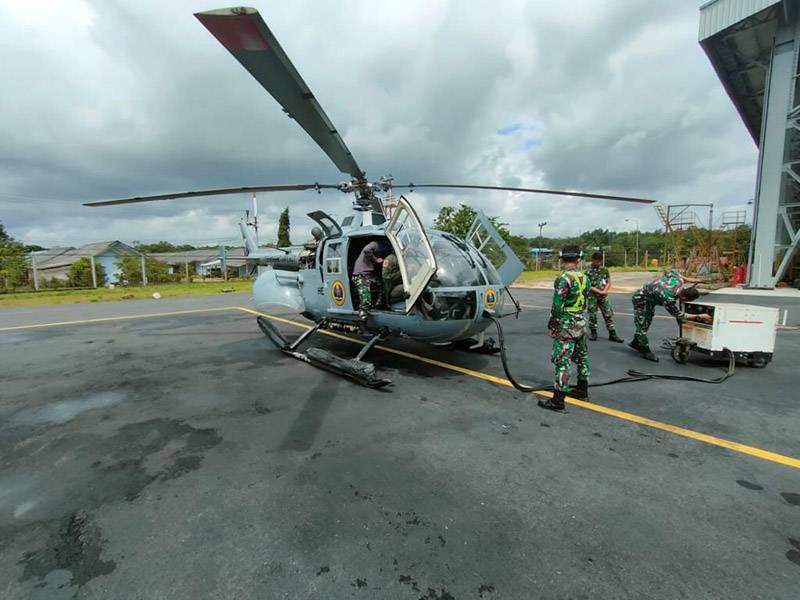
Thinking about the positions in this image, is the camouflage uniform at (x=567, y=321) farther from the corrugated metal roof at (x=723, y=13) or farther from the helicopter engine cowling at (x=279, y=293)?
the corrugated metal roof at (x=723, y=13)

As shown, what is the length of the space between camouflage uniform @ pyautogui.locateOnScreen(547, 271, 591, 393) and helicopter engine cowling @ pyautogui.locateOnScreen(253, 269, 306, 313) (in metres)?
4.80

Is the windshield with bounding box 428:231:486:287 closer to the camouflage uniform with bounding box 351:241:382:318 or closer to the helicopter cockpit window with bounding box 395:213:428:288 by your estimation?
the helicopter cockpit window with bounding box 395:213:428:288

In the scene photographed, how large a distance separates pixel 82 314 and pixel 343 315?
12218 mm

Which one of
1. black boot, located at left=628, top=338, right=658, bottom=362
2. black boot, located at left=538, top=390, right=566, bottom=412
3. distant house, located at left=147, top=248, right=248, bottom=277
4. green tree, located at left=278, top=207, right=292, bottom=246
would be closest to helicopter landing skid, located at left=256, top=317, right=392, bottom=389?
black boot, located at left=538, top=390, right=566, bottom=412

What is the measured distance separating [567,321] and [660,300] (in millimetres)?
3230

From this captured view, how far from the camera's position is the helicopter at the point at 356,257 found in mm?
3213

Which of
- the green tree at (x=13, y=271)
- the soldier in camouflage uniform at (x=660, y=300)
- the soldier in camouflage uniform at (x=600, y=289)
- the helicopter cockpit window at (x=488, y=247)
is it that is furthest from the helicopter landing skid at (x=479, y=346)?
the green tree at (x=13, y=271)

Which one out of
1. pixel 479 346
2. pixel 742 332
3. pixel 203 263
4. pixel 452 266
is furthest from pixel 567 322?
pixel 203 263

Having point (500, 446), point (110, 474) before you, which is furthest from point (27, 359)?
point (500, 446)

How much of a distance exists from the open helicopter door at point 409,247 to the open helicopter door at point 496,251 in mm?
1504

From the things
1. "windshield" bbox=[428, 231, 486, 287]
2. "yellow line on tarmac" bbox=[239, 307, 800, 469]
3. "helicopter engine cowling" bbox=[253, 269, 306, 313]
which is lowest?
"yellow line on tarmac" bbox=[239, 307, 800, 469]

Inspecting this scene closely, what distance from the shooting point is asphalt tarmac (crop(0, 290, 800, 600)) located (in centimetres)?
205

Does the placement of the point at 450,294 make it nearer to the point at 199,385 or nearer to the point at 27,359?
the point at 199,385

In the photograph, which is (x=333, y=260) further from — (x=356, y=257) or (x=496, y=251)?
(x=496, y=251)
